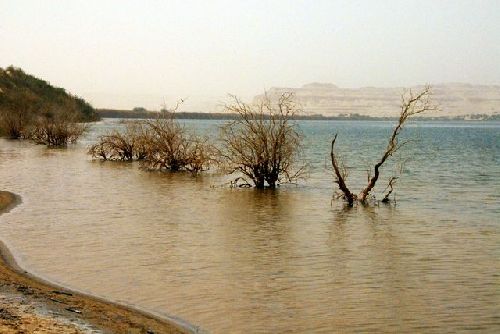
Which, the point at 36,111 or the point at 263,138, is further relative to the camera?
the point at 36,111

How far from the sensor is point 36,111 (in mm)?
88062

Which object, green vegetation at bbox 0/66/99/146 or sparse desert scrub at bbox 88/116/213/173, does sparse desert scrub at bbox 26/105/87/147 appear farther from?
sparse desert scrub at bbox 88/116/213/173

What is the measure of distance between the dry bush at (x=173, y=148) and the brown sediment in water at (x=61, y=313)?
23.3m

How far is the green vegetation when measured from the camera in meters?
62.3

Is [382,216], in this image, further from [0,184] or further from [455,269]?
[0,184]

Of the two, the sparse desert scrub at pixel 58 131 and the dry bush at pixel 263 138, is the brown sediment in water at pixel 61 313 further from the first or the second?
the sparse desert scrub at pixel 58 131

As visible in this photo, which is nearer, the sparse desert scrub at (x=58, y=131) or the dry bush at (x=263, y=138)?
the dry bush at (x=263, y=138)

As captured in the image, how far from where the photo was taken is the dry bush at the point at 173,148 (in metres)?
35.0

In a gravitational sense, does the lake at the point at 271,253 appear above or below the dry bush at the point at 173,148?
below

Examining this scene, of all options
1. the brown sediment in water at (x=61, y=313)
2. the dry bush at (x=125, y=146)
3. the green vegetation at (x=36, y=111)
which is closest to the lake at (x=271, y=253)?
the brown sediment in water at (x=61, y=313)

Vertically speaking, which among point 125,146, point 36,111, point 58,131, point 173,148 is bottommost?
point 125,146

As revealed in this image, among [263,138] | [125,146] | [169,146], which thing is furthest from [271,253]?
[125,146]

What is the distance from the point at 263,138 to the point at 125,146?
17494mm

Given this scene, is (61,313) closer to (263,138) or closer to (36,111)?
(263,138)
